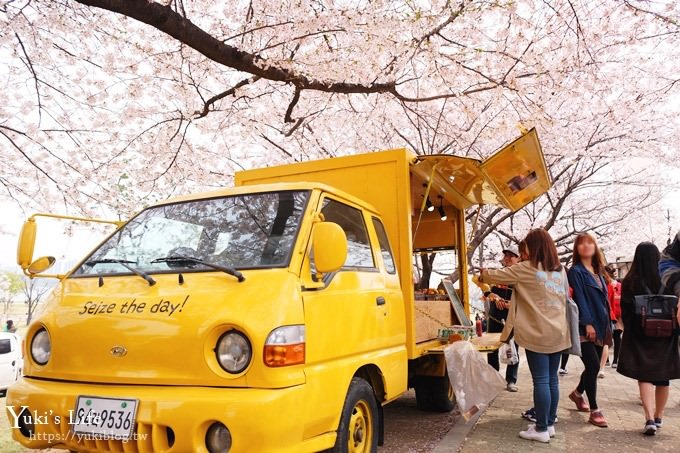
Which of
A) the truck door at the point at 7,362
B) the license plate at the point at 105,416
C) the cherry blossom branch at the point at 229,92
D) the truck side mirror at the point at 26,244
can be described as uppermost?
the cherry blossom branch at the point at 229,92

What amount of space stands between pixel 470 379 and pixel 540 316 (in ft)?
2.88

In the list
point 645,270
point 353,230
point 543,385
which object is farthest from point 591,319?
point 353,230

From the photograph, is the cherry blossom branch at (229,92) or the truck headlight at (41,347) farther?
the cherry blossom branch at (229,92)

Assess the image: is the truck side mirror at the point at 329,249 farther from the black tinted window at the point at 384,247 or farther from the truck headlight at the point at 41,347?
the truck headlight at the point at 41,347

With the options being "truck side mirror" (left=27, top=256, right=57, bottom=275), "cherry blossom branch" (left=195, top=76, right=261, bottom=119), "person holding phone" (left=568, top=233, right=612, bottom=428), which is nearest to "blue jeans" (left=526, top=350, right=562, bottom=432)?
"person holding phone" (left=568, top=233, right=612, bottom=428)

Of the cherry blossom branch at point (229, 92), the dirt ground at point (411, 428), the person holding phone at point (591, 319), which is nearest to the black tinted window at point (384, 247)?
the dirt ground at point (411, 428)

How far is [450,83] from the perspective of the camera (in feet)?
28.1

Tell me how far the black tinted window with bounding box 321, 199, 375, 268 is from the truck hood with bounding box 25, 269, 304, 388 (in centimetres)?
90

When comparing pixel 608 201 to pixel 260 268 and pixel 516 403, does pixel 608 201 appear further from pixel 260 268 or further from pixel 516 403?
pixel 260 268

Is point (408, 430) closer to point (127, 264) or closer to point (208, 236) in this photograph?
point (208, 236)

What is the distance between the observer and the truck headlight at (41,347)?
2.89 metres

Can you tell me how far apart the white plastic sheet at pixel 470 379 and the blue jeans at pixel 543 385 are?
36 cm

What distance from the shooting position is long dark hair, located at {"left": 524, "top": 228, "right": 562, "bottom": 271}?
454cm

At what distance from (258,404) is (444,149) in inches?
452
